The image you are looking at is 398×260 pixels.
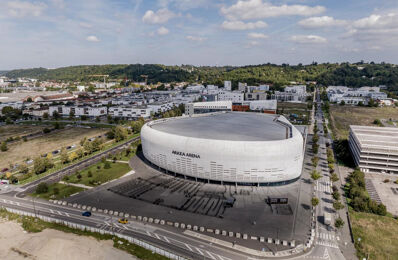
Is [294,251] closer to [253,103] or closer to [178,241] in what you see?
[178,241]

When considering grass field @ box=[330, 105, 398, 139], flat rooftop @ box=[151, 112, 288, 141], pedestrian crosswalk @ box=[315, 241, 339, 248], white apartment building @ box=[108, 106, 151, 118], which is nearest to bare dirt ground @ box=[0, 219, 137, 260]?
pedestrian crosswalk @ box=[315, 241, 339, 248]

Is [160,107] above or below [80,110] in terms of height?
above

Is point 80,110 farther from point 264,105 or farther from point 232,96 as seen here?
point 264,105

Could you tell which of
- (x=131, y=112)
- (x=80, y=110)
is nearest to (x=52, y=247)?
(x=131, y=112)

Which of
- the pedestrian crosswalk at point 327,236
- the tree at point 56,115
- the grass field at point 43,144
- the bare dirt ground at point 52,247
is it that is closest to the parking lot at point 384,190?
the pedestrian crosswalk at point 327,236

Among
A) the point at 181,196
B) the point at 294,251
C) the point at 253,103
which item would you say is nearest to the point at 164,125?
the point at 181,196

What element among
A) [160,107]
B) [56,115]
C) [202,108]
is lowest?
[56,115]
